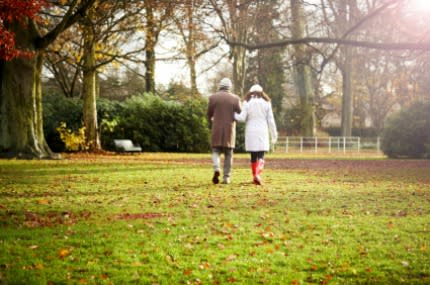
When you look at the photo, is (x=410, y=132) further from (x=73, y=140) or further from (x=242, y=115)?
(x=242, y=115)

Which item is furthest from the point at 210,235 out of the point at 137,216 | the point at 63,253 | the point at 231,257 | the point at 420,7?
the point at 420,7

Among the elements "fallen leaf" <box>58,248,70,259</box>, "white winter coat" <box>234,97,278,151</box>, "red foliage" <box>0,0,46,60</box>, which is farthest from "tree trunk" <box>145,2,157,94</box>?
"fallen leaf" <box>58,248,70,259</box>

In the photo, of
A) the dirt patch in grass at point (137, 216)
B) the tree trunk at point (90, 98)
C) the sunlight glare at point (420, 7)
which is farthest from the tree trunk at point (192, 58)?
the dirt patch in grass at point (137, 216)

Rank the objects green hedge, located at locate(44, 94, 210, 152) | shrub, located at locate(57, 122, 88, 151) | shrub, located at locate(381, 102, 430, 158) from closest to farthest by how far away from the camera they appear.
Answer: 1. shrub, located at locate(57, 122, 88, 151)
2. shrub, located at locate(381, 102, 430, 158)
3. green hedge, located at locate(44, 94, 210, 152)

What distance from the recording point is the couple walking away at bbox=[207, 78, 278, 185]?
1246 centimetres

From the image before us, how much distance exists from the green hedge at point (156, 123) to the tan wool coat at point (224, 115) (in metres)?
17.3

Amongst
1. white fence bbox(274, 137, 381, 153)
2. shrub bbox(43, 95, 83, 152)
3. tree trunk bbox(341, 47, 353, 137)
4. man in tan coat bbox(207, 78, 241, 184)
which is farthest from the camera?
tree trunk bbox(341, 47, 353, 137)

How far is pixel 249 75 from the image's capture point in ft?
144

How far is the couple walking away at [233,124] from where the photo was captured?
12461 mm

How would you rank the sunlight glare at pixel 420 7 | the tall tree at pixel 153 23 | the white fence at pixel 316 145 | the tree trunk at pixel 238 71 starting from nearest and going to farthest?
the sunlight glare at pixel 420 7
the tall tree at pixel 153 23
the tree trunk at pixel 238 71
the white fence at pixel 316 145

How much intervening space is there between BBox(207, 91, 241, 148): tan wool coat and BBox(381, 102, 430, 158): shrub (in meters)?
16.9

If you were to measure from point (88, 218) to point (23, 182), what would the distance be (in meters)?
5.14

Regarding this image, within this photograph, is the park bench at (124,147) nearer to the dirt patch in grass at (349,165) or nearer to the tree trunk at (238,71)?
the dirt patch in grass at (349,165)

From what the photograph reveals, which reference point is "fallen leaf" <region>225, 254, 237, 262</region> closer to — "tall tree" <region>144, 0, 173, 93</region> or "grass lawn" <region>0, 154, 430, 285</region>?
"grass lawn" <region>0, 154, 430, 285</region>
